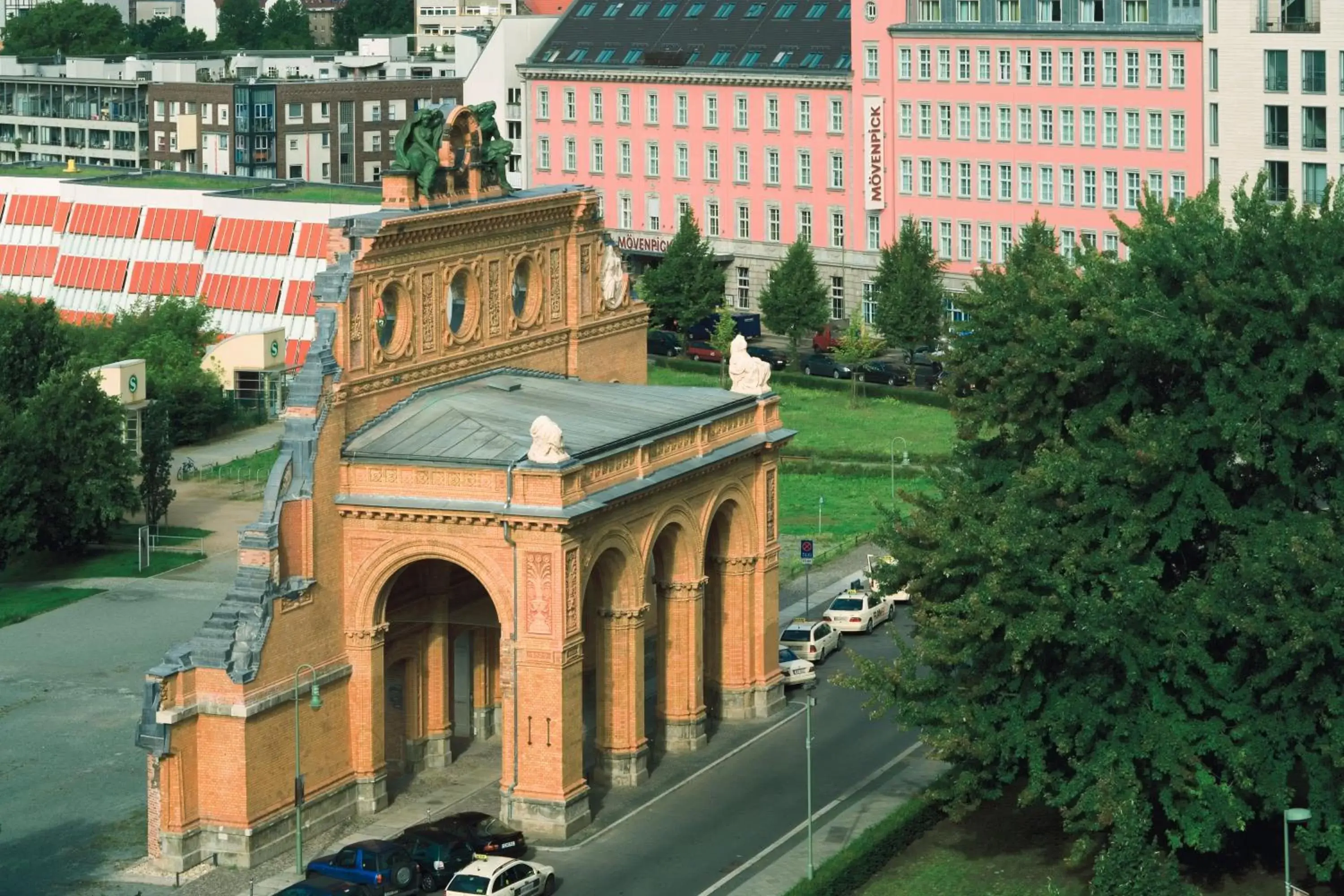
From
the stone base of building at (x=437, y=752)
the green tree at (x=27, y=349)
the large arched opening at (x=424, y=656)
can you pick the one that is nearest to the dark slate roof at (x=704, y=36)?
the green tree at (x=27, y=349)

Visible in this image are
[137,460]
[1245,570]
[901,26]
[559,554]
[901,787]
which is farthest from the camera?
[901,26]

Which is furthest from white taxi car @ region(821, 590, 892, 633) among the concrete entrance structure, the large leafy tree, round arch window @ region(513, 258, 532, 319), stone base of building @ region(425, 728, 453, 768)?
the large leafy tree

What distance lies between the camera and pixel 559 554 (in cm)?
7156

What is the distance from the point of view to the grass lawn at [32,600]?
328ft

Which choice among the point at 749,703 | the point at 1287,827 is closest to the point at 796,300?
the point at 749,703

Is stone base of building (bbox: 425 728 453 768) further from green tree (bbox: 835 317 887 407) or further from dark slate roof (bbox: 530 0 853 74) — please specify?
dark slate roof (bbox: 530 0 853 74)

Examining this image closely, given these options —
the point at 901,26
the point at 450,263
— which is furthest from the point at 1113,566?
the point at 901,26

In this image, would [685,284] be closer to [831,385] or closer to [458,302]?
[831,385]

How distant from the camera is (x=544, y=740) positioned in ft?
238

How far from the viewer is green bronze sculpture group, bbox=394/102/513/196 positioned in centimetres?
7825

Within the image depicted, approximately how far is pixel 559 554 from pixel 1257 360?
18424 millimetres

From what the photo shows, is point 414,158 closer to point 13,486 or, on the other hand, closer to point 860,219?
point 13,486

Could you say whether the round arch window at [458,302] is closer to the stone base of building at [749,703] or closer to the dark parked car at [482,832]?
Answer: the stone base of building at [749,703]

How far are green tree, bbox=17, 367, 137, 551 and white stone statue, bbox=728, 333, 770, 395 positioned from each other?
33156mm
